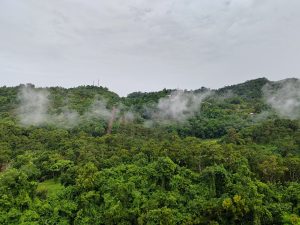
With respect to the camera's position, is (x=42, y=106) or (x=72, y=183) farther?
(x=42, y=106)

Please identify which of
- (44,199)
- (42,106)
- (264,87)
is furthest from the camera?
(264,87)

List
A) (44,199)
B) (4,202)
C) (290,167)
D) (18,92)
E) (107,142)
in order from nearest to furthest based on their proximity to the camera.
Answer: (4,202)
(44,199)
(290,167)
(107,142)
(18,92)

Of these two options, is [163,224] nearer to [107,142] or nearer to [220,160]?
[220,160]

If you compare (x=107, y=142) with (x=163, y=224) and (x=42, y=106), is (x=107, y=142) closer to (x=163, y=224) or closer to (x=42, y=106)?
(x=163, y=224)

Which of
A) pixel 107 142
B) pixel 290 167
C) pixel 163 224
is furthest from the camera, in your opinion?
pixel 107 142

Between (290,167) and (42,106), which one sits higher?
(42,106)

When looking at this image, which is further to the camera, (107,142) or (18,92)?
(18,92)

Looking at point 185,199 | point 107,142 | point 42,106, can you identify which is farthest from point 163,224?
point 42,106

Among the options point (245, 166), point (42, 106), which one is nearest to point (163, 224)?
point (245, 166)

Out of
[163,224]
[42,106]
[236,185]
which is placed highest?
[42,106]
